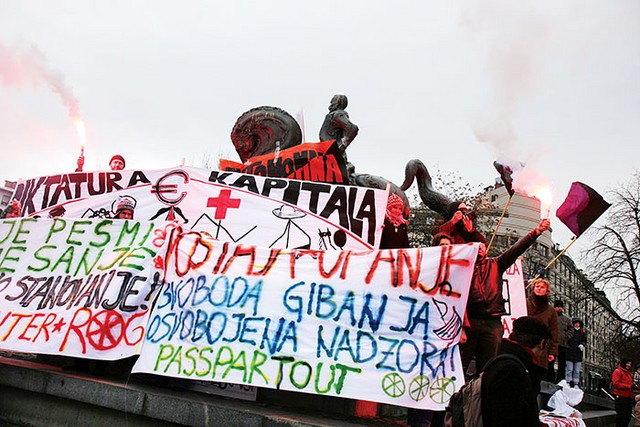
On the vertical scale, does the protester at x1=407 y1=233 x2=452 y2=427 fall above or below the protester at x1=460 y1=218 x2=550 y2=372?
below

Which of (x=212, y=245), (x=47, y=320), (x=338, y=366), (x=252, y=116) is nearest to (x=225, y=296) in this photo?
(x=212, y=245)

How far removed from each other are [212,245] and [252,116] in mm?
5878

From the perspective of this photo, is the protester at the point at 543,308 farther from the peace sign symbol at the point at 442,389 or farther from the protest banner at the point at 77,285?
the protest banner at the point at 77,285

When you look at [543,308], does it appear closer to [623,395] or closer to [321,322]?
[321,322]

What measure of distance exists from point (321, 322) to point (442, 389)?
113 cm

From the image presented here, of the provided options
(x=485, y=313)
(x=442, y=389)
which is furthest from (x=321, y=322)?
(x=485, y=313)

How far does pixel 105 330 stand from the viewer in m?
5.21

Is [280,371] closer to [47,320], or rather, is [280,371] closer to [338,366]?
[338,366]

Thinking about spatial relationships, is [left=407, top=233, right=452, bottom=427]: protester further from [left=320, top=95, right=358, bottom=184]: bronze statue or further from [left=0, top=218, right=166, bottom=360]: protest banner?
[left=320, top=95, right=358, bottom=184]: bronze statue

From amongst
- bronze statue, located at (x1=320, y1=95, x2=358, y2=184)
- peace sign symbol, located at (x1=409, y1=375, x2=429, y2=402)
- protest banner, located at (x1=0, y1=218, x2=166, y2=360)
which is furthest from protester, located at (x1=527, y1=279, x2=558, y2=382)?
protest banner, located at (x1=0, y1=218, x2=166, y2=360)

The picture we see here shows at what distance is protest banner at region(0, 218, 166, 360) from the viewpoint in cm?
521

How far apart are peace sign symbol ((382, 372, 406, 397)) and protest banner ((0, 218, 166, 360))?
2264 millimetres

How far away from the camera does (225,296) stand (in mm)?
5148

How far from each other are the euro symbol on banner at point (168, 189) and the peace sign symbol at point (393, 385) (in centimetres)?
446
